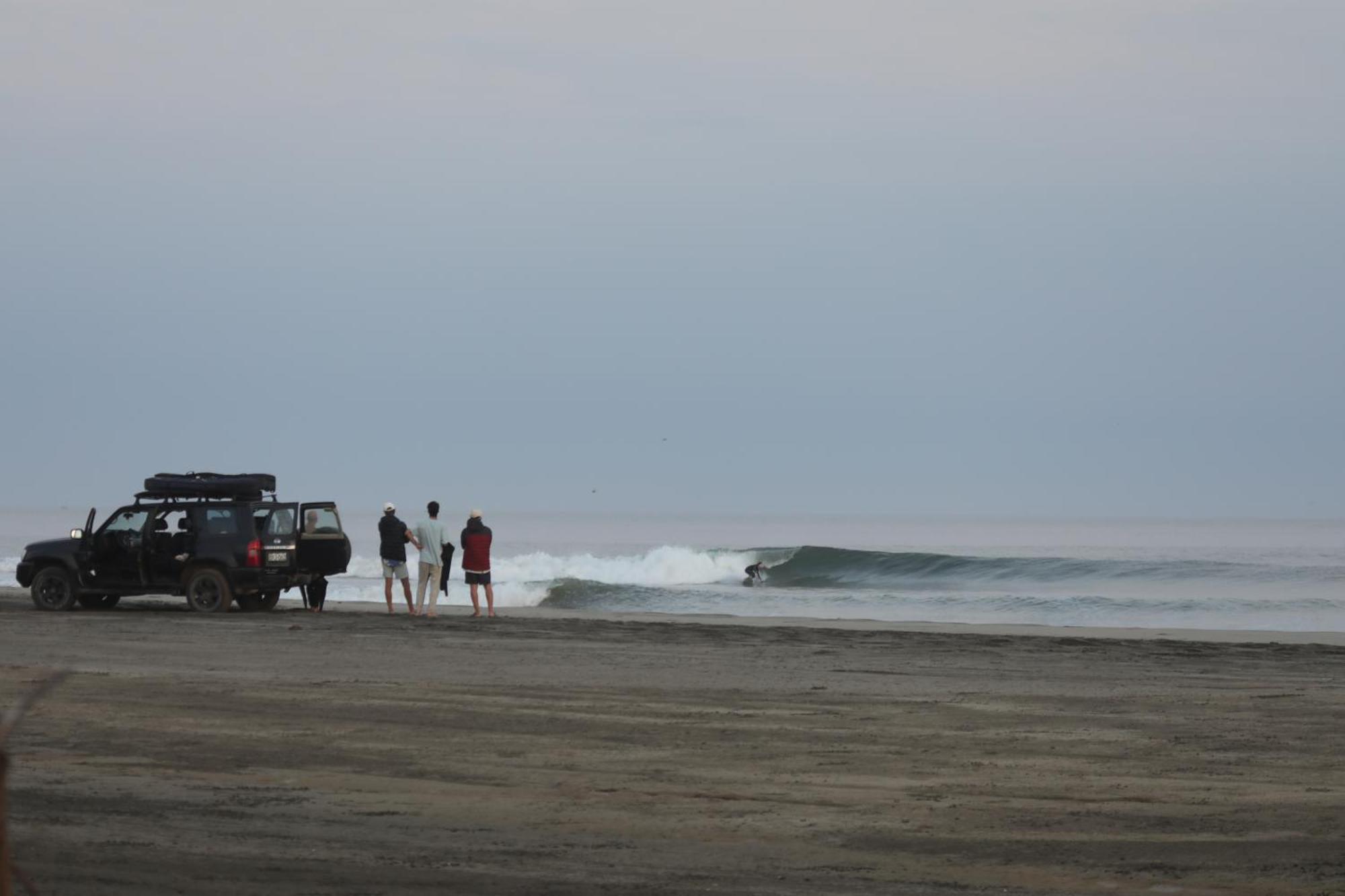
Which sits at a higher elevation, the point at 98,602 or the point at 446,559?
the point at 446,559

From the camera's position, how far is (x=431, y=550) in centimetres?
2362

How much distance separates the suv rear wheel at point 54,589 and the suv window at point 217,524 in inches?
104

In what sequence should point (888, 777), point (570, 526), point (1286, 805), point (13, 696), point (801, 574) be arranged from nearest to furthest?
point (1286, 805) → point (888, 777) → point (13, 696) → point (801, 574) → point (570, 526)

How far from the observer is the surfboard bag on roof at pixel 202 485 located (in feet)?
77.5

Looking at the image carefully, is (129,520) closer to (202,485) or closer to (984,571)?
(202,485)

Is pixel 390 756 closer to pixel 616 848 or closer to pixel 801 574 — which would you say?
pixel 616 848

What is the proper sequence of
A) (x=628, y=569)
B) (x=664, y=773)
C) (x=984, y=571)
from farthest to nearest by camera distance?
(x=628, y=569) → (x=984, y=571) → (x=664, y=773)

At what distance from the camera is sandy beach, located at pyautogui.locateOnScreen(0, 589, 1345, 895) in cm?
732

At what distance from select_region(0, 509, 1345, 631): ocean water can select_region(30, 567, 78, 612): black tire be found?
34.1 feet

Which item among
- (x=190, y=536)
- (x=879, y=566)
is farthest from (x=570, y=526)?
(x=190, y=536)

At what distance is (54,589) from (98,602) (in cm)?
77

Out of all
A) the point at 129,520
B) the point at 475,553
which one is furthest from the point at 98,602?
the point at 475,553

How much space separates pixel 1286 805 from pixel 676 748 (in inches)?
163

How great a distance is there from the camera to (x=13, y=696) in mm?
13508
